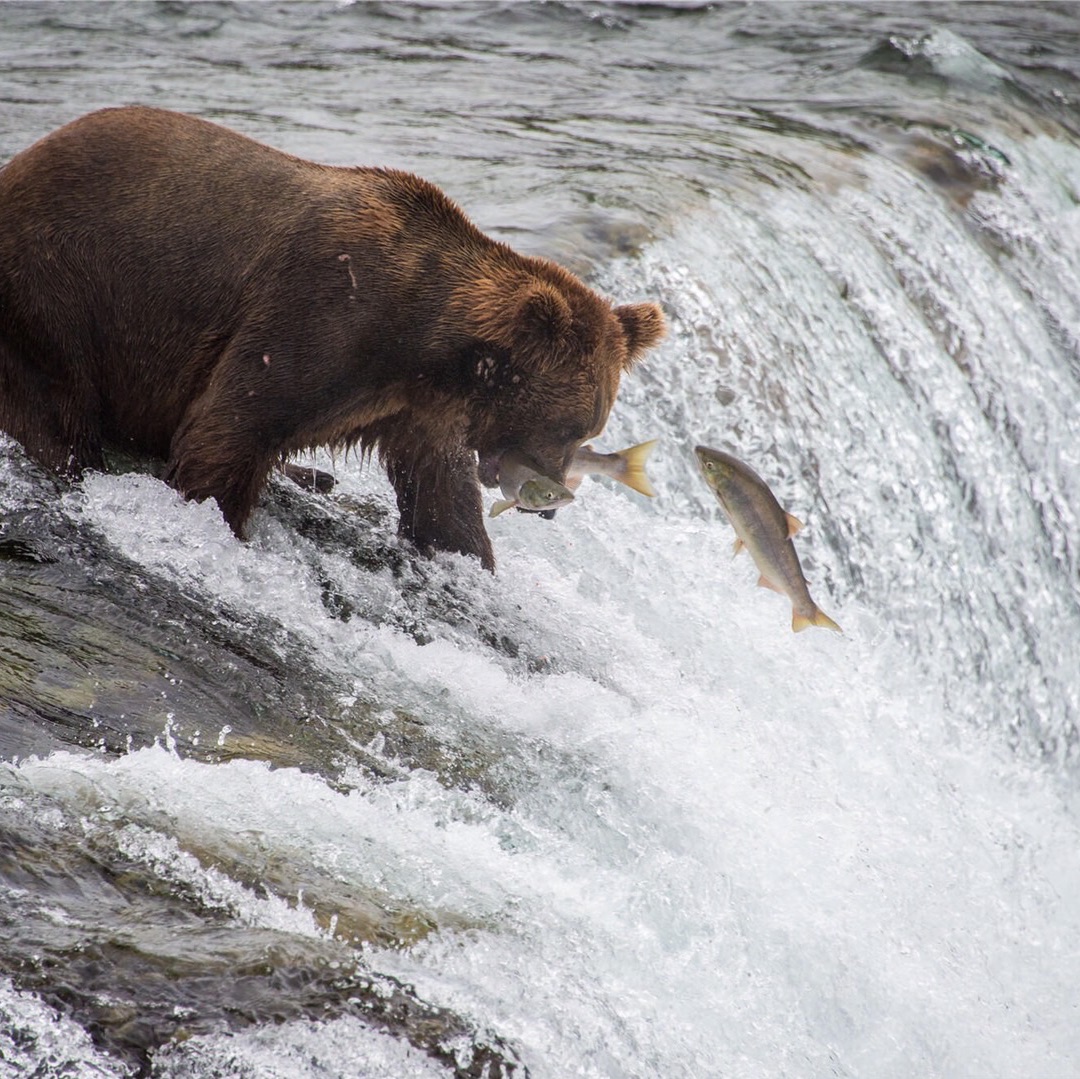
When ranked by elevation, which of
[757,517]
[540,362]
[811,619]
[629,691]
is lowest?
[629,691]

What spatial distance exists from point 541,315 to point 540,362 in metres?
0.12

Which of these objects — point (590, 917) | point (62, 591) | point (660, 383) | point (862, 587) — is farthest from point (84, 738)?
point (862, 587)

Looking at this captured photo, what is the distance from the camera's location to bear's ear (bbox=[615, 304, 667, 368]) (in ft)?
12.2

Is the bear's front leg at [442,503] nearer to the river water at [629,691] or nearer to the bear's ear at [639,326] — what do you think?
the river water at [629,691]

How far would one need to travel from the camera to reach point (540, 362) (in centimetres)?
348

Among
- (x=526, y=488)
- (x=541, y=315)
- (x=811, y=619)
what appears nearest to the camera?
(x=541, y=315)

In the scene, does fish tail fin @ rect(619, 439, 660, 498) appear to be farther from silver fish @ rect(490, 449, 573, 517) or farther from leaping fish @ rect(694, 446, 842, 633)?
silver fish @ rect(490, 449, 573, 517)

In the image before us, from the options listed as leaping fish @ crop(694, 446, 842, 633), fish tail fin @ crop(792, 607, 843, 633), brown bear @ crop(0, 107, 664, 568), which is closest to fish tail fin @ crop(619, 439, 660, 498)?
leaping fish @ crop(694, 446, 842, 633)

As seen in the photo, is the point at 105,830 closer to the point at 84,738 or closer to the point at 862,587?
the point at 84,738

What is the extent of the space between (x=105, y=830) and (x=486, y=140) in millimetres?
5827

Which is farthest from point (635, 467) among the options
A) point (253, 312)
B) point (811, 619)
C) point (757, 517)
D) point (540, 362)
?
point (253, 312)

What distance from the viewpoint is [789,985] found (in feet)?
9.90

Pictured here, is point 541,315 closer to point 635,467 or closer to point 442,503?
point 635,467

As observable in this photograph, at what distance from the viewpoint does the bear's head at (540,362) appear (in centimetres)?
345
